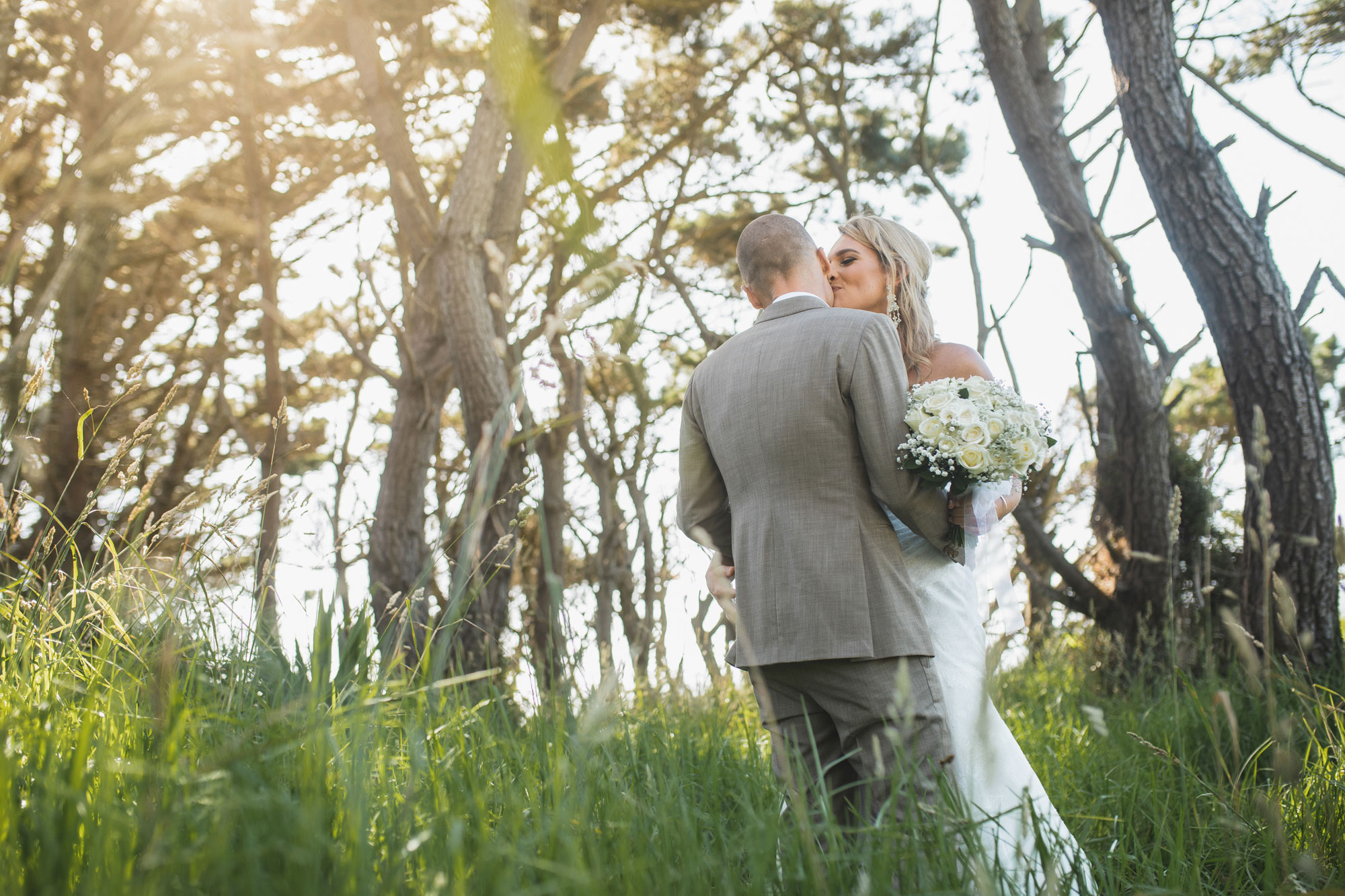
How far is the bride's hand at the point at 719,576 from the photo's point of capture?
2.30 metres

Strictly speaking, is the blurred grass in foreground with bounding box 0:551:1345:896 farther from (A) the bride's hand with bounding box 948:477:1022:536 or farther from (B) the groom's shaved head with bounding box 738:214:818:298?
(B) the groom's shaved head with bounding box 738:214:818:298

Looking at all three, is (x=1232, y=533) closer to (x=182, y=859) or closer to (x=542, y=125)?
(x=542, y=125)

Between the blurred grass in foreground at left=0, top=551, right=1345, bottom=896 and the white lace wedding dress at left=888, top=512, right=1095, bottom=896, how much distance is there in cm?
13

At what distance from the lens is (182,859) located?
1007mm

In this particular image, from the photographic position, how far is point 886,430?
2072mm

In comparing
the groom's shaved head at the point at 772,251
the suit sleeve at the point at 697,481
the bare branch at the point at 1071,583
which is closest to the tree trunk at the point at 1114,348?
the bare branch at the point at 1071,583

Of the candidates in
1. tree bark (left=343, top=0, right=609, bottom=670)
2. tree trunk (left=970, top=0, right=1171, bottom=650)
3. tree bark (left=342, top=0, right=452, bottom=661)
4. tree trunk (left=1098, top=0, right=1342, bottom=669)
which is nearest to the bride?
tree trunk (left=1098, top=0, right=1342, bottom=669)

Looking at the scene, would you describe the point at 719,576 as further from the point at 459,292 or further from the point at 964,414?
the point at 459,292

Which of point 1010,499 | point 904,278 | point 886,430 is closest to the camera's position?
point 886,430

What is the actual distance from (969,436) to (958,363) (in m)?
0.54

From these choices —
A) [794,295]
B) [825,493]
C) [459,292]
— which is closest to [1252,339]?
[794,295]

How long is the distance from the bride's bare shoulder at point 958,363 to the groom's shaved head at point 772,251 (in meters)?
0.45

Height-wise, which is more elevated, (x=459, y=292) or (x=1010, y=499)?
(x=459, y=292)

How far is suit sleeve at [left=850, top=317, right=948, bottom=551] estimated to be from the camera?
207cm
